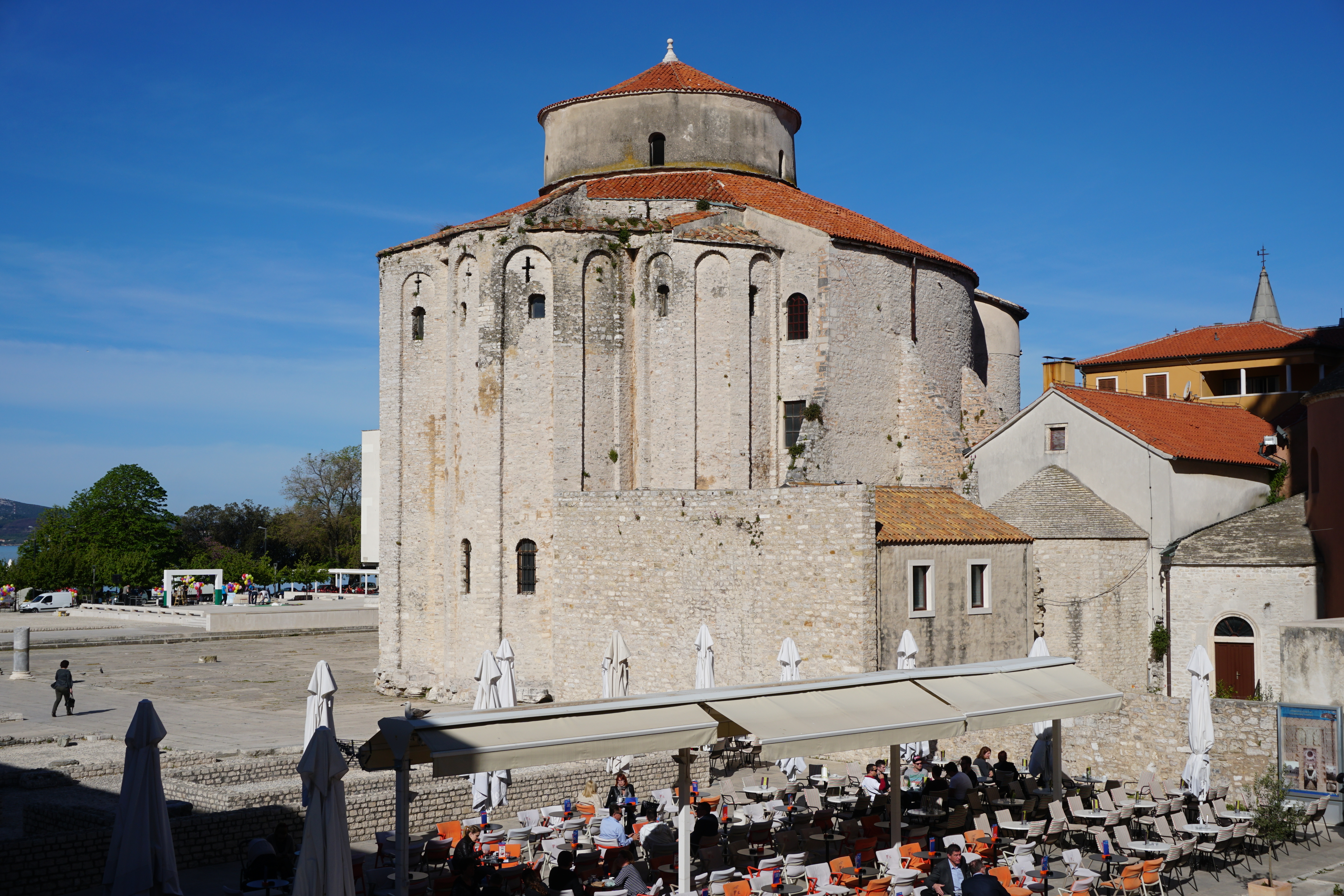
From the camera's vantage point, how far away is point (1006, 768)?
18.5 metres

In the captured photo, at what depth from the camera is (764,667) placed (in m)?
25.1

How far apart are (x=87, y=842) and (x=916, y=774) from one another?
12.3 meters

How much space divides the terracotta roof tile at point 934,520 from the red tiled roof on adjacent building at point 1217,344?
1720cm

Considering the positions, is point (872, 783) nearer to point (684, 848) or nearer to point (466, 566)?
point (684, 848)

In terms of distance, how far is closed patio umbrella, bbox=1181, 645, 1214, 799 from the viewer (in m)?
16.9

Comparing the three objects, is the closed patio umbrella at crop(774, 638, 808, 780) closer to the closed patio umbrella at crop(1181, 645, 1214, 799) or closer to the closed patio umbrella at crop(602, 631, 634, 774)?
the closed patio umbrella at crop(602, 631, 634, 774)

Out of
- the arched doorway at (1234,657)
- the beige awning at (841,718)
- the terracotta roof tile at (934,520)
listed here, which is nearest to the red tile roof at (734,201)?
the terracotta roof tile at (934,520)

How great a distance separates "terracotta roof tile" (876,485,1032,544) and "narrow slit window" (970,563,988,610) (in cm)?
54

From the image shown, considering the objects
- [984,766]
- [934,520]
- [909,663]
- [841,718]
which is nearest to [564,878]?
[841,718]

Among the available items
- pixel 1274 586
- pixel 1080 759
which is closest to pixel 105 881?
pixel 1080 759

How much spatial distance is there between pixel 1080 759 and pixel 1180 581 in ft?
36.7

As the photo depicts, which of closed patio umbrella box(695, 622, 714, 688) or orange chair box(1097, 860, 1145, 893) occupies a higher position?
closed patio umbrella box(695, 622, 714, 688)

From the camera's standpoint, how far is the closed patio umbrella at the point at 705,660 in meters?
21.7

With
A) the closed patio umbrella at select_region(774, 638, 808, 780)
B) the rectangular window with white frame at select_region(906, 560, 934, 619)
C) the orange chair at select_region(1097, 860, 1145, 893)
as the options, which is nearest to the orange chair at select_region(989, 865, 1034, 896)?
the orange chair at select_region(1097, 860, 1145, 893)
